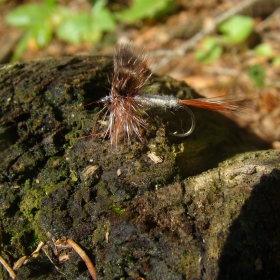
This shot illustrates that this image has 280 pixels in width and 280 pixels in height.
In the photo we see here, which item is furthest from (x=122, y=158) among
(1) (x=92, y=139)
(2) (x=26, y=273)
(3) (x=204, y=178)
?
(2) (x=26, y=273)

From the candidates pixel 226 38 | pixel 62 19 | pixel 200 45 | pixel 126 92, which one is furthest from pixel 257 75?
pixel 62 19

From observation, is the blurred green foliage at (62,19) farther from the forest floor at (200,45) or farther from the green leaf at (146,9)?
the forest floor at (200,45)

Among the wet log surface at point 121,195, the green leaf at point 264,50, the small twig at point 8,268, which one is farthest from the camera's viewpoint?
the green leaf at point 264,50

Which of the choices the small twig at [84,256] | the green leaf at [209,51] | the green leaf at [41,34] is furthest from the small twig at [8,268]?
the green leaf at [41,34]

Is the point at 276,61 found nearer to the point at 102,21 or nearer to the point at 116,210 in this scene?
the point at 102,21

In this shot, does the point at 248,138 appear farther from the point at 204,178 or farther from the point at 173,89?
the point at 204,178

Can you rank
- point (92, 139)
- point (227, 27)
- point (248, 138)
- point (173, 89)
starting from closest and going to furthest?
point (92, 139), point (173, 89), point (248, 138), point (227, 27)
